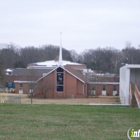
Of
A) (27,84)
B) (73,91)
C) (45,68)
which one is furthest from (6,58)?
(73,91)

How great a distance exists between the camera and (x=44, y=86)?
53.6 metres

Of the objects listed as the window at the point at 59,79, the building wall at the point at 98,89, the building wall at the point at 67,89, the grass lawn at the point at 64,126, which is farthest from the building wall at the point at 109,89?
the grass lawn at the point at 64,126

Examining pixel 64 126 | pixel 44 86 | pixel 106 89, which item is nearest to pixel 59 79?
pixel 44 86

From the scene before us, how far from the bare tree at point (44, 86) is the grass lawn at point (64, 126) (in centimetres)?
3881

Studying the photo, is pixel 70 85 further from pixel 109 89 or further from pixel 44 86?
pixel 109 89

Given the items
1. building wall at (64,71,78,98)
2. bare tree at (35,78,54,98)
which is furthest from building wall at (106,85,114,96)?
bare tree at (35,78,54,98)

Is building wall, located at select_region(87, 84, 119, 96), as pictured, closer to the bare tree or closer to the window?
the window

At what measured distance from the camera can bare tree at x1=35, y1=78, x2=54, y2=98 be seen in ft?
176

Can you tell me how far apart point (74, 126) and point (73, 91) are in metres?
43.6

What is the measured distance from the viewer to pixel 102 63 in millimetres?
107375

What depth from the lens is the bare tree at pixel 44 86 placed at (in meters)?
53.6

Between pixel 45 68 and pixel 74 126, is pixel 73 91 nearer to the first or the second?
pixel 45 68

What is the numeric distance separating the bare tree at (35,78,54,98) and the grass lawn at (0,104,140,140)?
3881 cm

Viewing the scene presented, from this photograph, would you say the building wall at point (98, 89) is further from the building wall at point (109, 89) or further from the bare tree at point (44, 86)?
Answer: the bare tree at point (44, 86)
